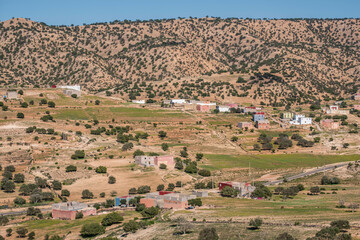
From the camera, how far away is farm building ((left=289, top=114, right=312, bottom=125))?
146 metres

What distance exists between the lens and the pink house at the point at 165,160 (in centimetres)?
10450

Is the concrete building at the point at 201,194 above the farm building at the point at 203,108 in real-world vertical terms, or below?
below

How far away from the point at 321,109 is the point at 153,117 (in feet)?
185

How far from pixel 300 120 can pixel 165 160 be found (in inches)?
2153

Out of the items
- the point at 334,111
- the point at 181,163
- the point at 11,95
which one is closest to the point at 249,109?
the point at 334,111

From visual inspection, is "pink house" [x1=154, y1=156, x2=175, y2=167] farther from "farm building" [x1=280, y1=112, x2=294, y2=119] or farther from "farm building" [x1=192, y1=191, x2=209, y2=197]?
"farm building" [x1=280, y1=112, x2=294, y2=119]

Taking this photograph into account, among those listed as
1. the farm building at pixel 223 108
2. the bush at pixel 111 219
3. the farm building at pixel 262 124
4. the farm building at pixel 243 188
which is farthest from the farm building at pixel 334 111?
the bush at pixel 111 219

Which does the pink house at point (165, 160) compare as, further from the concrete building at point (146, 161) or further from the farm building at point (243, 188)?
the farm building at point (243, 188)

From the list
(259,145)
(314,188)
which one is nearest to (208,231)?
(314,188)

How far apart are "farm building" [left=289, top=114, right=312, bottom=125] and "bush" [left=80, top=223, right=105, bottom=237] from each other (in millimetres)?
90309

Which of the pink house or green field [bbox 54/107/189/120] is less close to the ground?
green field [bbox 54/107/189/120]

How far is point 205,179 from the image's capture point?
100188 millimetres

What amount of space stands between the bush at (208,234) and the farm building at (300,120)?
94.4 m

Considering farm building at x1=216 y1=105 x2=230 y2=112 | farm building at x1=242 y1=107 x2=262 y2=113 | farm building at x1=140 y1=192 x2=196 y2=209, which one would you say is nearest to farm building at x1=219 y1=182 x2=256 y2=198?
farm building at x1=140 y1=192 x2=196 y2=209
